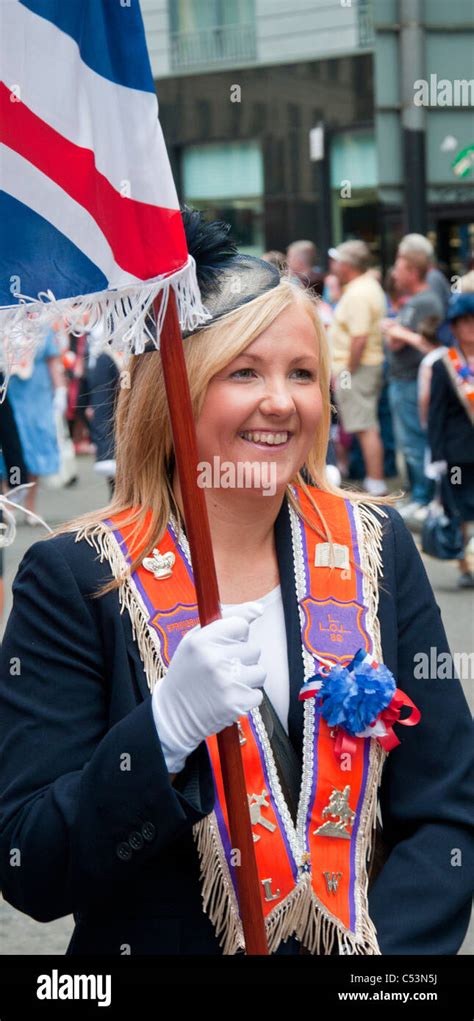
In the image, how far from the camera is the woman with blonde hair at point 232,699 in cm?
204

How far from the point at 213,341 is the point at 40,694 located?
554 millimetres

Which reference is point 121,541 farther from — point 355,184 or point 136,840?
point 355,184

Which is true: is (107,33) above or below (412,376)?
above

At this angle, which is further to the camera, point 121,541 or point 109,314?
point 121,541

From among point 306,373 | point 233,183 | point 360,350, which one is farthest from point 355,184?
point 306,373

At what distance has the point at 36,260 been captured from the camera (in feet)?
6.68

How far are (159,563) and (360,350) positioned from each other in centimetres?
858

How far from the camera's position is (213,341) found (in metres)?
2.26

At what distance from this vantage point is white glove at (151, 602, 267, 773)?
1.99 m

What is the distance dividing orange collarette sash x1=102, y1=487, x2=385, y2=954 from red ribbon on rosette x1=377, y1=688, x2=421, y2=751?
3 centimetres

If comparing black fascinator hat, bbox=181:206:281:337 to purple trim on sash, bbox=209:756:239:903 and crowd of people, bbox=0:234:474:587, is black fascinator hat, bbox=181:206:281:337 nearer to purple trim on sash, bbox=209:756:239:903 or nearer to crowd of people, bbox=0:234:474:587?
purple trim on sash, bbox=209:756:239:903

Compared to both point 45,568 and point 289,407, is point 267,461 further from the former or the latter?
point 45,568

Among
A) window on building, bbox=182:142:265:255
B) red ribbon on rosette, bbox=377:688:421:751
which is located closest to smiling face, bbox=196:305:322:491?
red ribbon on rosette, bbox=377:688:421:751

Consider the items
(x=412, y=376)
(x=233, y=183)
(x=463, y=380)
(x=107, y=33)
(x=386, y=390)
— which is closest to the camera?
(x=107, y=33)
